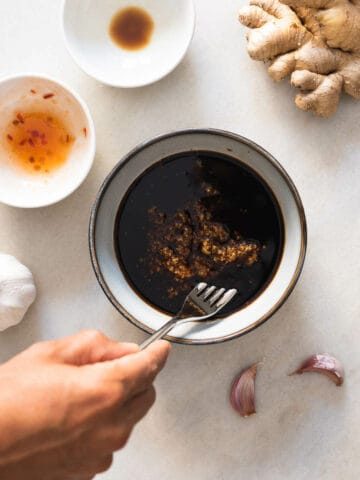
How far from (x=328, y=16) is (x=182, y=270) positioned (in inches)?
22.3

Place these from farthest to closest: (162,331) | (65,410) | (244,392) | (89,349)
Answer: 1. (244,392)
2. (162,331)
3. (89,349)
4. (65,410)

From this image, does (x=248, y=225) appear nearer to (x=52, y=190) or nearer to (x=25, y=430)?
(x=52, y=190)

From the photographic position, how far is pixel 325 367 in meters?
1.31

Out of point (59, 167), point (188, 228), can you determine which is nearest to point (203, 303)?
point (188, 228)

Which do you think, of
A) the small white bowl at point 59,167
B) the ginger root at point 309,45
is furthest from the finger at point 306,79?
the small white bowl at point 59,167

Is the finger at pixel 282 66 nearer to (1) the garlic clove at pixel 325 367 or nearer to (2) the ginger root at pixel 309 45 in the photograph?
(2) the ginger root at pixel 309 45

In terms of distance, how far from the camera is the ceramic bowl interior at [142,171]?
1193 mm

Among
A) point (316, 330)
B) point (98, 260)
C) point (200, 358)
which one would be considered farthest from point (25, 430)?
point (316, 330)

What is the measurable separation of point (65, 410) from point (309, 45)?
2.72ft

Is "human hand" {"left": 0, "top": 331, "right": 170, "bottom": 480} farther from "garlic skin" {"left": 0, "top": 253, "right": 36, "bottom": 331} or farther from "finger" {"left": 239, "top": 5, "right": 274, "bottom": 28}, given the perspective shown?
"finger" {"left": 239, "top": 5, "right": 274, "bottom": 28}

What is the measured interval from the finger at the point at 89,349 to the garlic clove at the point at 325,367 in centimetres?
46

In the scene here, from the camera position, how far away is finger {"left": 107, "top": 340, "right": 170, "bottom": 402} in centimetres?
90

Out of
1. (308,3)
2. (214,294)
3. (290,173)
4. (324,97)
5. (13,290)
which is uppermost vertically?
(308,3)

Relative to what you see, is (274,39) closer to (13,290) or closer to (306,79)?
(306,79)
